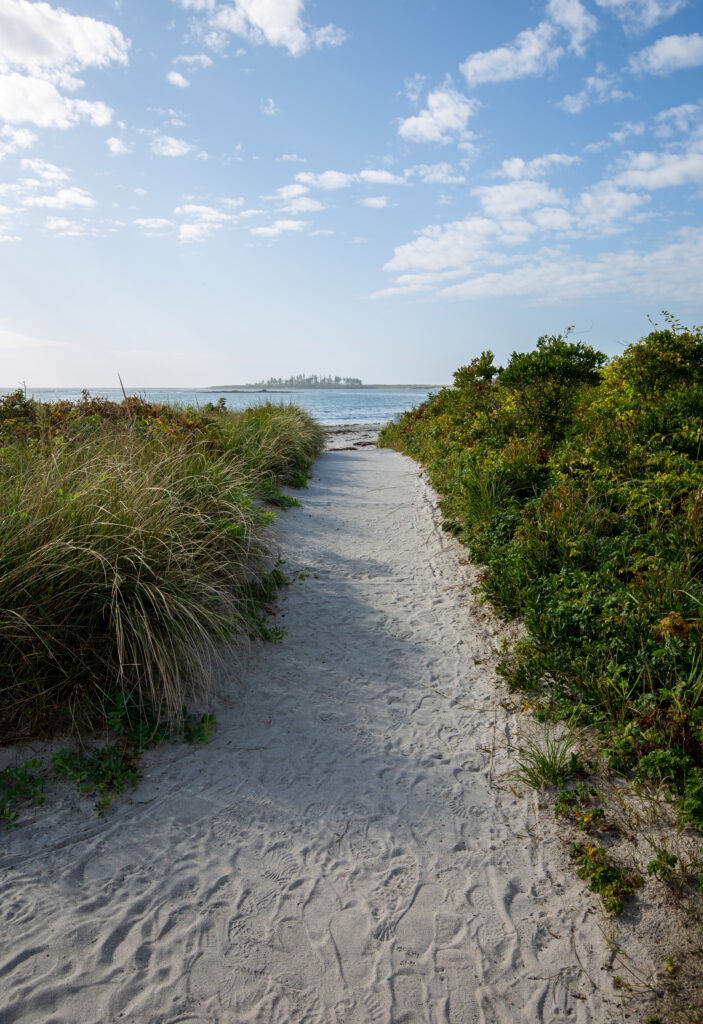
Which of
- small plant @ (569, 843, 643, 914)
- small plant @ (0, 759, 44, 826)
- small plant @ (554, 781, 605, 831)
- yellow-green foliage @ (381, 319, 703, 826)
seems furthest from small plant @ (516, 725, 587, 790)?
small plant @ (0, 759, 44, 826)

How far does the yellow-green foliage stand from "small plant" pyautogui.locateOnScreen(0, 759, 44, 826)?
10.8 ft

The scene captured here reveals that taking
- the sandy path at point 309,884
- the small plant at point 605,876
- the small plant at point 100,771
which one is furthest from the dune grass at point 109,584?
the small plant at point 605,876

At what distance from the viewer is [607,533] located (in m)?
5.47

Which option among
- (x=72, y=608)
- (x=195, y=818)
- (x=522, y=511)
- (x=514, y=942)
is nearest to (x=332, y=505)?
(x=522, y=511)

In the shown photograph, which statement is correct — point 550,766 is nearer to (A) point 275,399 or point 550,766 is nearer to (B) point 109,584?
(B) point 109,584

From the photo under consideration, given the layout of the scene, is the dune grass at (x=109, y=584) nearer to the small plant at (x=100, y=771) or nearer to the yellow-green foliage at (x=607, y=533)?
the small plant at (x=100, y=771)

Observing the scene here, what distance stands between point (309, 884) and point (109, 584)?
7.34 ft

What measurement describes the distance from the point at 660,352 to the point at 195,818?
8314 millimetres

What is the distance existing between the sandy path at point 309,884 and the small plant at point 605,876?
9cm

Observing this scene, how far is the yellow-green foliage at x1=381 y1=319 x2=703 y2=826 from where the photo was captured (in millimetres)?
3611

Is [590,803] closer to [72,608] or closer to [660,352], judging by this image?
[72,608]

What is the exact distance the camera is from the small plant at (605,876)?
2719 millimetres

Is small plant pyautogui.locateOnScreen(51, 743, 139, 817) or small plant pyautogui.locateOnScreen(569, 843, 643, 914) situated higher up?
small plant pyautogui.locateOnScreen(51, 743, 139, 817)

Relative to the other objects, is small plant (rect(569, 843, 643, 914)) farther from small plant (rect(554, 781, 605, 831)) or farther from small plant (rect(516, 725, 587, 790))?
small plant (rect(516, 725, 587, 790))
